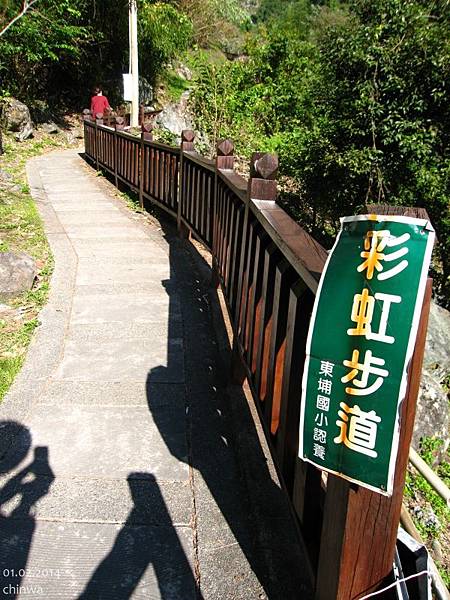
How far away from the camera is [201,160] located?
5.11 metres

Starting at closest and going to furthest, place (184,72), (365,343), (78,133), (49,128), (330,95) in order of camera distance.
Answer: (365,343)
(330,95)
(49,128)
(78,133)
(184,72)

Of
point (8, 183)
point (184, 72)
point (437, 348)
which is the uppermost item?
point (184, 72)

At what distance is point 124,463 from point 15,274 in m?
2.84

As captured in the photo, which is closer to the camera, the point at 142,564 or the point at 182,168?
the point at 142,564

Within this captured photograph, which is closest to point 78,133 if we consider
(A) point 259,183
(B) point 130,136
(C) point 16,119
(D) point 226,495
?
(C) point 16,119

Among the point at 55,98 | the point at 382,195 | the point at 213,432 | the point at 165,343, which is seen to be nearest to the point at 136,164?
the point at 382,195

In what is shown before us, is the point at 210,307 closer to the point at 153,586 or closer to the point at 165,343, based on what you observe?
the point at 165,343

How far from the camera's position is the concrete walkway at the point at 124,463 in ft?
6.68

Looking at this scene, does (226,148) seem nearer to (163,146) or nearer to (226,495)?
(226,495)

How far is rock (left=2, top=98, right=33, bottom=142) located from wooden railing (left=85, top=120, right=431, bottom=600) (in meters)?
13.6

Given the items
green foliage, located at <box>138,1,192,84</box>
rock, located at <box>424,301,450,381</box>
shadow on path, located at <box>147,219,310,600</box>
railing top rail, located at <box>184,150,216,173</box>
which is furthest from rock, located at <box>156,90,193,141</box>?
shadow on path, located at <box>147,219,310,600</box>

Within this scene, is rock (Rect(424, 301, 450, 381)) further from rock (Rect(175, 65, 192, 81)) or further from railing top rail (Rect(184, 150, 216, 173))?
rock (Rect(175, 65, 192, 81))

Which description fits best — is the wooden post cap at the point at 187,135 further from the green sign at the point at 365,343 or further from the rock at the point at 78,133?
the rock at the point at 78,133

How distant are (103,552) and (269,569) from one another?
681mm
